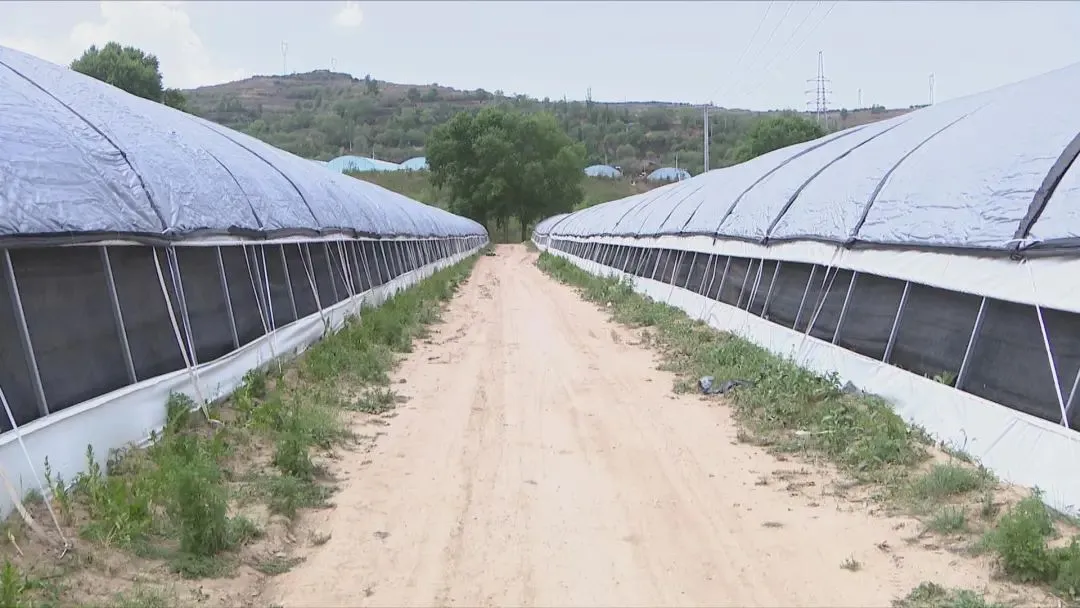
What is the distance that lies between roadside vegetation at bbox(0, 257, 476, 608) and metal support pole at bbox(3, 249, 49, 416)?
458mm

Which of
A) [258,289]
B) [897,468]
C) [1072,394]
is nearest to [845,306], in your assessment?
[897,468]

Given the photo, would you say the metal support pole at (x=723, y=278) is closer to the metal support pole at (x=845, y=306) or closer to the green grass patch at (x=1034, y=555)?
the metal support pole at (x=845, y=306)

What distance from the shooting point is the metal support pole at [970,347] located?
22.4 ft

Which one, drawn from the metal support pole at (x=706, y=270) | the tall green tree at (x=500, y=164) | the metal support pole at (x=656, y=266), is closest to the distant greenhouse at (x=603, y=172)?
the tall green tree at (x=500, y=164)

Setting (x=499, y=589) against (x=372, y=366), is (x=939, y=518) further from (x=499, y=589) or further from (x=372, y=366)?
(x=372, y=366)

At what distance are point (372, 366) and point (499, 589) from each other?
249 inches

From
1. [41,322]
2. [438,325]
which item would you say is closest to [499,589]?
[41,322]

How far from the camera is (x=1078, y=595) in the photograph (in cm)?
428

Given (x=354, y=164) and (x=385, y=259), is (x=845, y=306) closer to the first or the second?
(x=385, y=259)

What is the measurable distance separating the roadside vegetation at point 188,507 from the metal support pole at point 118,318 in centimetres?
51

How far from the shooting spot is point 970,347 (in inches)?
271

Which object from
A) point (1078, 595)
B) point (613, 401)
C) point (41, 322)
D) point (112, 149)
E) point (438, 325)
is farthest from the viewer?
point (438, 325)

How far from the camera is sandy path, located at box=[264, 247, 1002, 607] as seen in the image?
4.69 metres

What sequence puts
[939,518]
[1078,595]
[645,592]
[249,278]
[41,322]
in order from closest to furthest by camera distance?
[1078,595]
[645,592]
[939,518]
[41,322]
[249,278]
